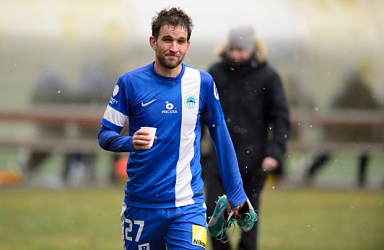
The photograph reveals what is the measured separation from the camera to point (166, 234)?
16.4ft

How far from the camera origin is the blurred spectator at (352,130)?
50.5ft

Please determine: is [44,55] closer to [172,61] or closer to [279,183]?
[279,183]

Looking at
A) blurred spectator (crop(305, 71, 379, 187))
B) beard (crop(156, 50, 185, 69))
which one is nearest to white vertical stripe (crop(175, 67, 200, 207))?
Result: beard (crop(156, 50, 185, 69))

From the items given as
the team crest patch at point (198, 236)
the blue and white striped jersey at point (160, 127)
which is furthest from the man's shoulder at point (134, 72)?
the team crest patch at point (198, 236)

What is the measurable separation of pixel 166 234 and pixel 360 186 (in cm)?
1069

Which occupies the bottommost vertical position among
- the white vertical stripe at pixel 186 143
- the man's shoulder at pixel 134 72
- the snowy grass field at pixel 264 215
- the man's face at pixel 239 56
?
the snowy grass field at pixel 264 215

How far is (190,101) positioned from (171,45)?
379mm

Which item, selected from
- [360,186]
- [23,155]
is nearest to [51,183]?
[23,155]

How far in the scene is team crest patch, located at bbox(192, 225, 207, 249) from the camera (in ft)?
16.3

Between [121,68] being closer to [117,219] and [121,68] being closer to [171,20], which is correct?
[117,219]

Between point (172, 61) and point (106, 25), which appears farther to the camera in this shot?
point (106, 25)

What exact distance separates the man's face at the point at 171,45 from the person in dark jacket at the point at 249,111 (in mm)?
1922

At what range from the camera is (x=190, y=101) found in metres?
5.02

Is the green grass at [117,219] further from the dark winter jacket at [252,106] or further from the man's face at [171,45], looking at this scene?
the man's face at [171,45]
